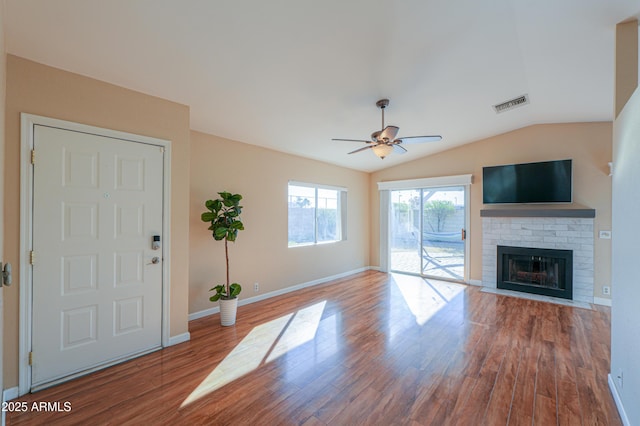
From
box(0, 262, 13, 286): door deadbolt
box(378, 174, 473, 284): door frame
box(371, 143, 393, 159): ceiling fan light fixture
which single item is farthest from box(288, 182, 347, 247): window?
box(0, 262, 13, 286): door deadbolt

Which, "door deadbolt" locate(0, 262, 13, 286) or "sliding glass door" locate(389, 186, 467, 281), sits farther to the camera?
"sliding glass door" locate(389, 186, 467, 281)

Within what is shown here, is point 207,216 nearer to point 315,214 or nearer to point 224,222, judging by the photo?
point 224,222

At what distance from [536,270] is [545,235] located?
0.67 meters

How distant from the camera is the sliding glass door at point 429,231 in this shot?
5824 millimetres

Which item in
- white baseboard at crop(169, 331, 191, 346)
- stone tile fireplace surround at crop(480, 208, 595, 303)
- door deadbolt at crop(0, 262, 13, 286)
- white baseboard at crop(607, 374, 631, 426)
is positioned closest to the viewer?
door deadbolt at crop(0, 262, 13, 286)

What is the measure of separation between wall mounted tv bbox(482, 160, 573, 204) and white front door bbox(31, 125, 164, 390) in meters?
5.45

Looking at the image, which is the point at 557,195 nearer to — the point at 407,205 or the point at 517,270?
the point at 517,270

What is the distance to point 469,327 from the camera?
3.50 metres

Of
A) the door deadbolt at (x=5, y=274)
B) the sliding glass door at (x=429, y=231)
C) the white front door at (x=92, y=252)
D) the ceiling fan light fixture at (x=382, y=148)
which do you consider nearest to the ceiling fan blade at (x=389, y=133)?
the ceiling fan light fixture at (x=382, y=148)

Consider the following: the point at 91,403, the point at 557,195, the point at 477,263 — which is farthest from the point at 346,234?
the point at 91,403

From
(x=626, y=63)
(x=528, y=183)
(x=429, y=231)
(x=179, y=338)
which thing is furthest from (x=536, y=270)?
(x=179, y=338)

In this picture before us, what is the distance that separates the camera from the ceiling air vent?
12.3ft

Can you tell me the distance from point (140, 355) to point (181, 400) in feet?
3.20

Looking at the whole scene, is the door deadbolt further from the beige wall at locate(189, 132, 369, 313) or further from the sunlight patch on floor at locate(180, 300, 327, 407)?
the beige wall at locate(189, 132, 369, 313)
